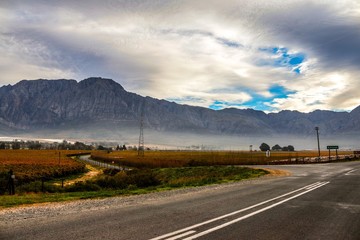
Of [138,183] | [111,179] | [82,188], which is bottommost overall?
[138,183]

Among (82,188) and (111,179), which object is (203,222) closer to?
(82,188)

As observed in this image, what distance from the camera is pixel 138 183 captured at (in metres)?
31.7

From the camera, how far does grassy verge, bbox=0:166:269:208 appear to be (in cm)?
1619

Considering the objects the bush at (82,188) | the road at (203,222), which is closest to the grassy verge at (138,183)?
the bush at (82,188)

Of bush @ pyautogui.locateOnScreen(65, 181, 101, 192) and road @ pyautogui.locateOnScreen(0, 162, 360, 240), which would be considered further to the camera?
bush @ pyautogui.locateOnScreen(65, 181, 101, 192)

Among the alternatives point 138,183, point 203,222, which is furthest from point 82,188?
point 203,222

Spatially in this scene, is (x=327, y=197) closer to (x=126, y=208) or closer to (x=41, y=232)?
(x=126, y=208)

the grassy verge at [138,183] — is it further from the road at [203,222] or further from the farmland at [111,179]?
the road at [203,222]

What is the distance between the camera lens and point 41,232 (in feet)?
28.3

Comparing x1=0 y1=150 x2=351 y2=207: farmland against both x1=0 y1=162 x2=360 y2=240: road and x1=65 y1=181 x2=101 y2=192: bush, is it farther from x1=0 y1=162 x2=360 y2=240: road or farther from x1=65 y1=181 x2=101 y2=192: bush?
x1=0 y1=162 x2=360 y2=240: road

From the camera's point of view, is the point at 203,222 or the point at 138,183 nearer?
the point at 203,222

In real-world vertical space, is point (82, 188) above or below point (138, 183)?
above

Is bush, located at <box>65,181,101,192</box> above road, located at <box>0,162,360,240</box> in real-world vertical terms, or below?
below

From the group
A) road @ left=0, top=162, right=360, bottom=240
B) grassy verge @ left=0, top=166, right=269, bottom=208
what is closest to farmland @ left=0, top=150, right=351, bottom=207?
grassy verge @ left=0, top=166, right=269, bottom=208
